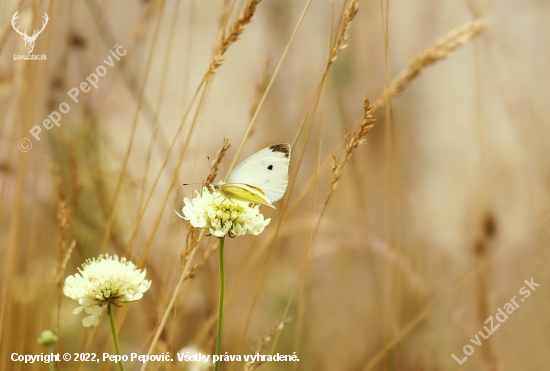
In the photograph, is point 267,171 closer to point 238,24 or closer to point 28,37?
point 238,24

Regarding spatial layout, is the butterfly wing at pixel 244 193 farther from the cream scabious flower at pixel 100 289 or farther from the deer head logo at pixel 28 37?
the deer head logo at pixel 28 37

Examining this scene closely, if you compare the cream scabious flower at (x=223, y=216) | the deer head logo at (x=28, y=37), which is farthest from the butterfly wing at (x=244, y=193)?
the deer head logo at (x=28, y=37)

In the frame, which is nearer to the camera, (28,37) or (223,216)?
(223,216)

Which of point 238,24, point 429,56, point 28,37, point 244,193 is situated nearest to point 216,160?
point 244,193

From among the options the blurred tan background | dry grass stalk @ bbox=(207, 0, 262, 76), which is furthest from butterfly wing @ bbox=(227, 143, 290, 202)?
the blurred tan background

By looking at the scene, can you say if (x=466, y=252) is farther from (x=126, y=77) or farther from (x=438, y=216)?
(x=126, y=77)
